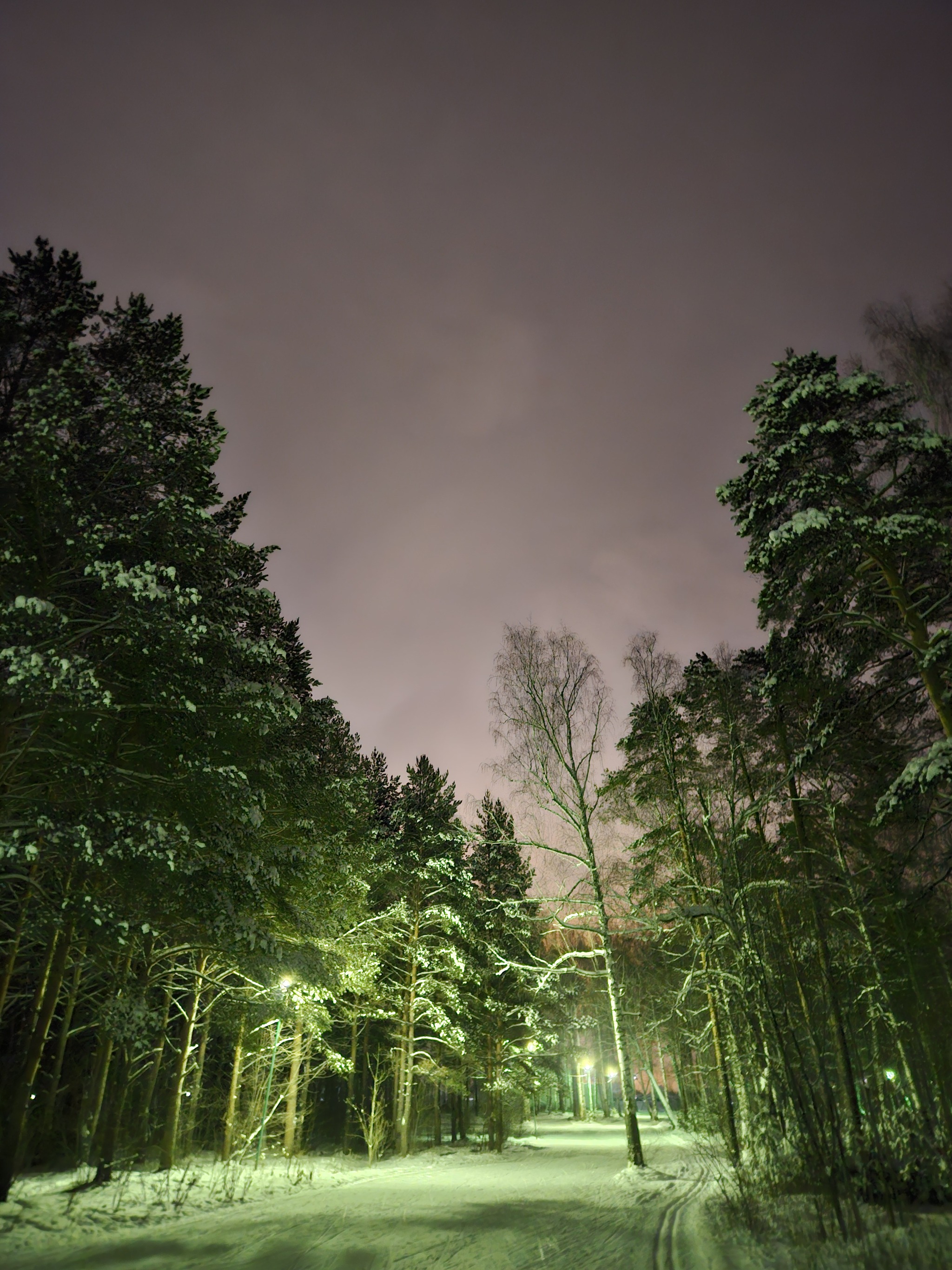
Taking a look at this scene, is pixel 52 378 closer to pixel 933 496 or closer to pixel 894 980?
pixel 933 496

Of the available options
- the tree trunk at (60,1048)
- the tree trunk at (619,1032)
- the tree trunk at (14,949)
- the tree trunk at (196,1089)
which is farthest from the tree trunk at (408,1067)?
the tree trunk at (14,949)

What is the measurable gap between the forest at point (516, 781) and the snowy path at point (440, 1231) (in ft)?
4.79

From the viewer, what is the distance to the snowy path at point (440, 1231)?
22.8 ft

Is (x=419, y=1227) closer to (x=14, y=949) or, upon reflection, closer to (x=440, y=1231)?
(x=440, y=1231)

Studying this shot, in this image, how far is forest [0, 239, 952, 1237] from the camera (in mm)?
8750

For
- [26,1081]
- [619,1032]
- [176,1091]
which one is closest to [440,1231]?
[619,1032]

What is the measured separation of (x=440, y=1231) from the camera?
336 inches

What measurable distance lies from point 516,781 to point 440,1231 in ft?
30.1

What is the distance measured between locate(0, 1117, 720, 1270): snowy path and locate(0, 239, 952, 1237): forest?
1459 millimetres

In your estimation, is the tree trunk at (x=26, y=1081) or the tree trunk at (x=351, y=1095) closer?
the tree trunk at (x=26, y=1081)

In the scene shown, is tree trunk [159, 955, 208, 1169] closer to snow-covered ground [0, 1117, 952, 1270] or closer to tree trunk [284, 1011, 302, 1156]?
snow-covered ground [0, 1117, 952, 1270]

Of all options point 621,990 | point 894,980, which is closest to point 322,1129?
point 621,990

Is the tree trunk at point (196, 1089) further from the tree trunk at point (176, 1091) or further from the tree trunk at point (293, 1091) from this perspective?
the tree trunk at point (293, 1091)

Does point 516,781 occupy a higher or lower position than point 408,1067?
higher
